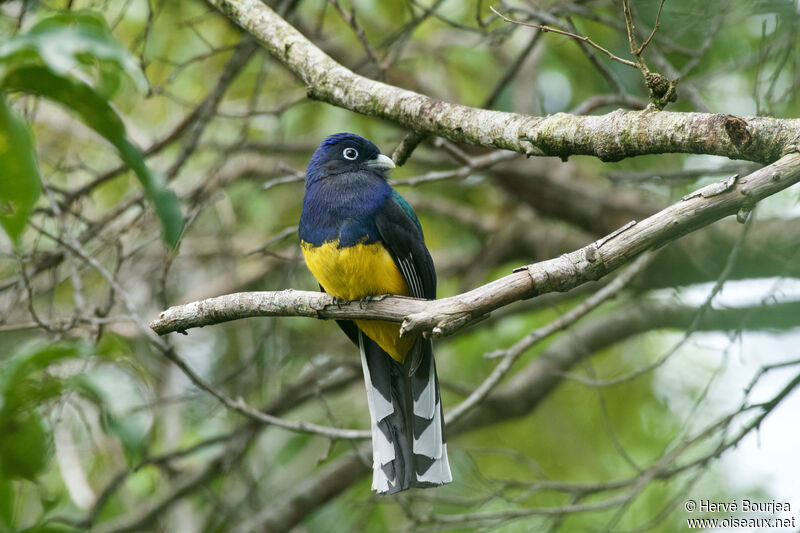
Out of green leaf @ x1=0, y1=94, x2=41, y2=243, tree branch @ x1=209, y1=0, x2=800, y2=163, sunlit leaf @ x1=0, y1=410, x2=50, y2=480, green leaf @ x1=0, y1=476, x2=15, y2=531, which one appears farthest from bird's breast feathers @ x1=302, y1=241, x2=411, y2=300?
green leaf @ x1=0, y1=94, x2=41, y2=243

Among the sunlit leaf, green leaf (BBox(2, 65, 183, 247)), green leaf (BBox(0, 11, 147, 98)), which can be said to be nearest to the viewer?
green leaf (BBox(0, 11, 147, 98))

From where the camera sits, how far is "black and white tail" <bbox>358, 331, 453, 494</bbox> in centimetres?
377

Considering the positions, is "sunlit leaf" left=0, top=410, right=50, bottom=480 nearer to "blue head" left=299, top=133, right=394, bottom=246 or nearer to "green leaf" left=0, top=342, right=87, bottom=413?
"green leaf" left=0, top=342, right=87, bottom=413

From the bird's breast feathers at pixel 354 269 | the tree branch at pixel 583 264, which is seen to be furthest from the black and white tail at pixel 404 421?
the tree branch at pixel 583 264

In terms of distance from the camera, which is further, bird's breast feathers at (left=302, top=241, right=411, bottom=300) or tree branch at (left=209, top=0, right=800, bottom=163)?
bird's breast feathers at (left=302, top=241, right=411, bottom=300)

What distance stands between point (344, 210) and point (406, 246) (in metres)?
0.37

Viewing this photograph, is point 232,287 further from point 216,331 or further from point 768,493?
point 768,493

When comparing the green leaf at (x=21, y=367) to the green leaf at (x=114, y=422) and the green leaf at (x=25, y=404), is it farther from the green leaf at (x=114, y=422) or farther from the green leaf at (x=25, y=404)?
the green leaf at (x=114, y=422)

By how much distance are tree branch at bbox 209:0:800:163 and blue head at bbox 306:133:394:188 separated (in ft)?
2.44

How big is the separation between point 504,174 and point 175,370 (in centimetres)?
329

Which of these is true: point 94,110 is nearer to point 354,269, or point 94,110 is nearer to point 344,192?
point 354,269

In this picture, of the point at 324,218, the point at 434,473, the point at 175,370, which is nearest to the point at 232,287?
the point at 175,370

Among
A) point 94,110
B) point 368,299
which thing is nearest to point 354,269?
point 368,299

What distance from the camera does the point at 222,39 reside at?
23.0ft
